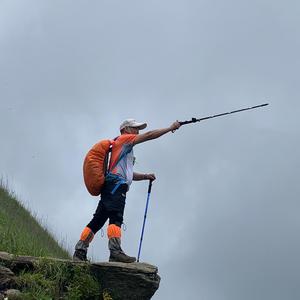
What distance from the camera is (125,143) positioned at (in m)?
9.43

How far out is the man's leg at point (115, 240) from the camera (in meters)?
9.02

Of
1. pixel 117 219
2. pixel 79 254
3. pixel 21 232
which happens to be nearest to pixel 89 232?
pixel 79 254

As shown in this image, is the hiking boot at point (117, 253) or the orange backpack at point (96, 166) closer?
the hiking boot at point (117, 253)

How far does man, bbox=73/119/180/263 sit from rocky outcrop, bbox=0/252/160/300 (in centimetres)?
54

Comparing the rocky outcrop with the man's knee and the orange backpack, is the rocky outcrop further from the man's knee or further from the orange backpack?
the orange backpack

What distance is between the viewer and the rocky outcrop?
27.6 ft

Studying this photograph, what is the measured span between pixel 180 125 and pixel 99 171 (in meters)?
1.22

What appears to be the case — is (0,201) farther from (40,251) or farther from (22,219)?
(40,251)

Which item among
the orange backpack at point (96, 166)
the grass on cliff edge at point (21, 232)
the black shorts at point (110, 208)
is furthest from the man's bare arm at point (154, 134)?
the grass on cliff edge at point (21, 232)

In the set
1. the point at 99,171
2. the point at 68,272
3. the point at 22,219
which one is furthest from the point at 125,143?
the point at 22,219

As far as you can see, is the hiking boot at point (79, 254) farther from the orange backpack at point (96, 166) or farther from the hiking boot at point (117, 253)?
the orange backpack at point (96, 166)

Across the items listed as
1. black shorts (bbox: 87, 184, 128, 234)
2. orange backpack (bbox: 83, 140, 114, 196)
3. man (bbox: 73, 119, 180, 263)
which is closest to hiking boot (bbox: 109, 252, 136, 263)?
man (bbox: 73, 119, 180, 263)

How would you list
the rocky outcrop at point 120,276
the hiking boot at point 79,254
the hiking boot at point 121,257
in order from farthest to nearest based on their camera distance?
the hiking boot at point 79,254 < the hiking boot at point 121,257 < the rocky outcrop at point 120,276

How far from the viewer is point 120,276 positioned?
8.47 m
